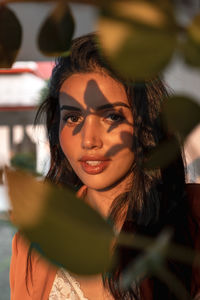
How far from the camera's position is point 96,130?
18.5 inches

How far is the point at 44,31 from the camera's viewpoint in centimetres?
12

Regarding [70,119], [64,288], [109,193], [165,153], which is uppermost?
[165,153]

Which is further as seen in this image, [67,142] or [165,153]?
[67,142]

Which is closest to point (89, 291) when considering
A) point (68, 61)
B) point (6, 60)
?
point (68, 61)

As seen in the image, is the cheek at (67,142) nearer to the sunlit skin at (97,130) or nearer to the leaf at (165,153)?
the sunlit skin at (97,130)

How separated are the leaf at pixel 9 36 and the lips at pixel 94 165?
400mm

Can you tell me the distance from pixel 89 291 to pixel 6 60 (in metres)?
0.57

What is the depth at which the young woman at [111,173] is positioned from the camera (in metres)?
0.47

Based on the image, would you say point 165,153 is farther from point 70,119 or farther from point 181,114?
point 70,119

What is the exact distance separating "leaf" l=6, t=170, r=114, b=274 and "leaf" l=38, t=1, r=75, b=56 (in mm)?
63

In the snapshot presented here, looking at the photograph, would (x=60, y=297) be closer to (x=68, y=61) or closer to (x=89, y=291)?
(x=89, y=291)

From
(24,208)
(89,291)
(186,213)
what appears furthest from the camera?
(89,291)

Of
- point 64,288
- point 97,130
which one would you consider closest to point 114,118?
point 97,130

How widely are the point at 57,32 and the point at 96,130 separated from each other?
0.35 meters
